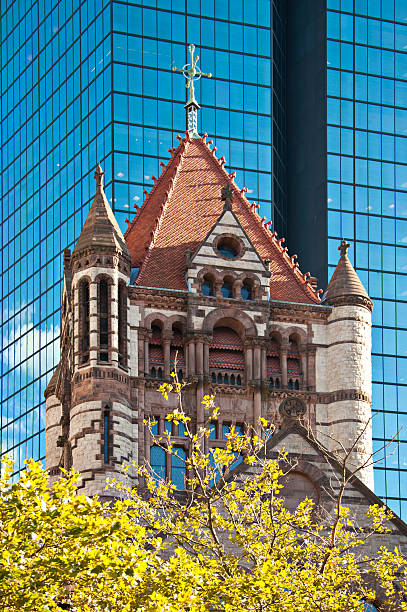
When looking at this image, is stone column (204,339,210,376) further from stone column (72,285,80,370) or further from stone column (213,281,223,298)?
stone column (72,285,80,370)

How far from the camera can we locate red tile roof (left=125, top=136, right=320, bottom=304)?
57.7 metres

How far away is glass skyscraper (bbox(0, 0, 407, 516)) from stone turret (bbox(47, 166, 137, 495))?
33500 millimetres

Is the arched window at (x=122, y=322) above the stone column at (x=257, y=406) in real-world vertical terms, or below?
above

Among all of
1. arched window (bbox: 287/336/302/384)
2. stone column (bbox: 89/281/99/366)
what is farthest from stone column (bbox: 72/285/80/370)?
arched window (bbox: 287/336/302/384)

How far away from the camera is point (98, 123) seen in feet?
304

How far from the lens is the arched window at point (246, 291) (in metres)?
57.8

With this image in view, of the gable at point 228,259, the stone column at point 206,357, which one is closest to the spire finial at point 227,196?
the gable at point 228,259

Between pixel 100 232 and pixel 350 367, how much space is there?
985cm

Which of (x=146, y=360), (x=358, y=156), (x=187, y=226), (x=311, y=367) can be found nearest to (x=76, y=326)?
(x=146, y=360)

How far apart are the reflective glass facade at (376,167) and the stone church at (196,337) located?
33168 millimetres

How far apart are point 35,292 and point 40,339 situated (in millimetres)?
A: 3127

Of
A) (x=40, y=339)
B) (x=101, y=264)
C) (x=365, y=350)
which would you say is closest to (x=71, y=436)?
(x=101, y=264)

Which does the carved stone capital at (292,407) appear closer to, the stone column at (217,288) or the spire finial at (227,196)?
the stone column at (217,288)

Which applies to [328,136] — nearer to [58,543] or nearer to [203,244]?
[203,244]
